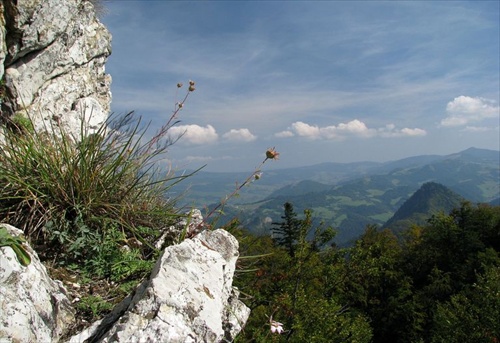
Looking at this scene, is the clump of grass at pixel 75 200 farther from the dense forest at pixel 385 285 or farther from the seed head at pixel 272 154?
the dense forest at pixel 385 285

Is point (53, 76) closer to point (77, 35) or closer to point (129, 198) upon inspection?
point (77, 35)

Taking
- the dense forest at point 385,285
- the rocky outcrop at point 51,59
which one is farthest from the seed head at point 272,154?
the dense forest at point 385,285

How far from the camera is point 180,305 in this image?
2684 mm

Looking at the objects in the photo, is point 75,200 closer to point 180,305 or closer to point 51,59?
point 180,305

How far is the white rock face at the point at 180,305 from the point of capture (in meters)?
2.43

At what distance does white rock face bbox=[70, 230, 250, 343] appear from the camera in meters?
2.43

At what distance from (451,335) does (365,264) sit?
8179 mm

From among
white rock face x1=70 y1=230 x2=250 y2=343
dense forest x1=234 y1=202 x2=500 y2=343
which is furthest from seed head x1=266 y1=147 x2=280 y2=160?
dense forest x1=234 y1=202 x2=500 y2=343

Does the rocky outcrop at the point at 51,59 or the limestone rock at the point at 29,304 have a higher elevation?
the rocky outcrop at the point at 51,59

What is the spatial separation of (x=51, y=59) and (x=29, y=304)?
389 inches

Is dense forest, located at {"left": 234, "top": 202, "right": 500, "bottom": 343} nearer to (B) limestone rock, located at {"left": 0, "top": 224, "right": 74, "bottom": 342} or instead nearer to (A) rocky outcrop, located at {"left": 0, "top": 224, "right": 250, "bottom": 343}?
(A) rocky outcrop, located at {"left": 0, "top": 224, "right": 250, "bottom": 343}

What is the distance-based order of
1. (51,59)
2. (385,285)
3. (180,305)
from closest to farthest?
(180,305), (51,59), (385,285)

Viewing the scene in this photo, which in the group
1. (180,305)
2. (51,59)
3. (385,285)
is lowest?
(385,285)

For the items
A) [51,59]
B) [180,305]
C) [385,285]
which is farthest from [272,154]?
[385,285]
